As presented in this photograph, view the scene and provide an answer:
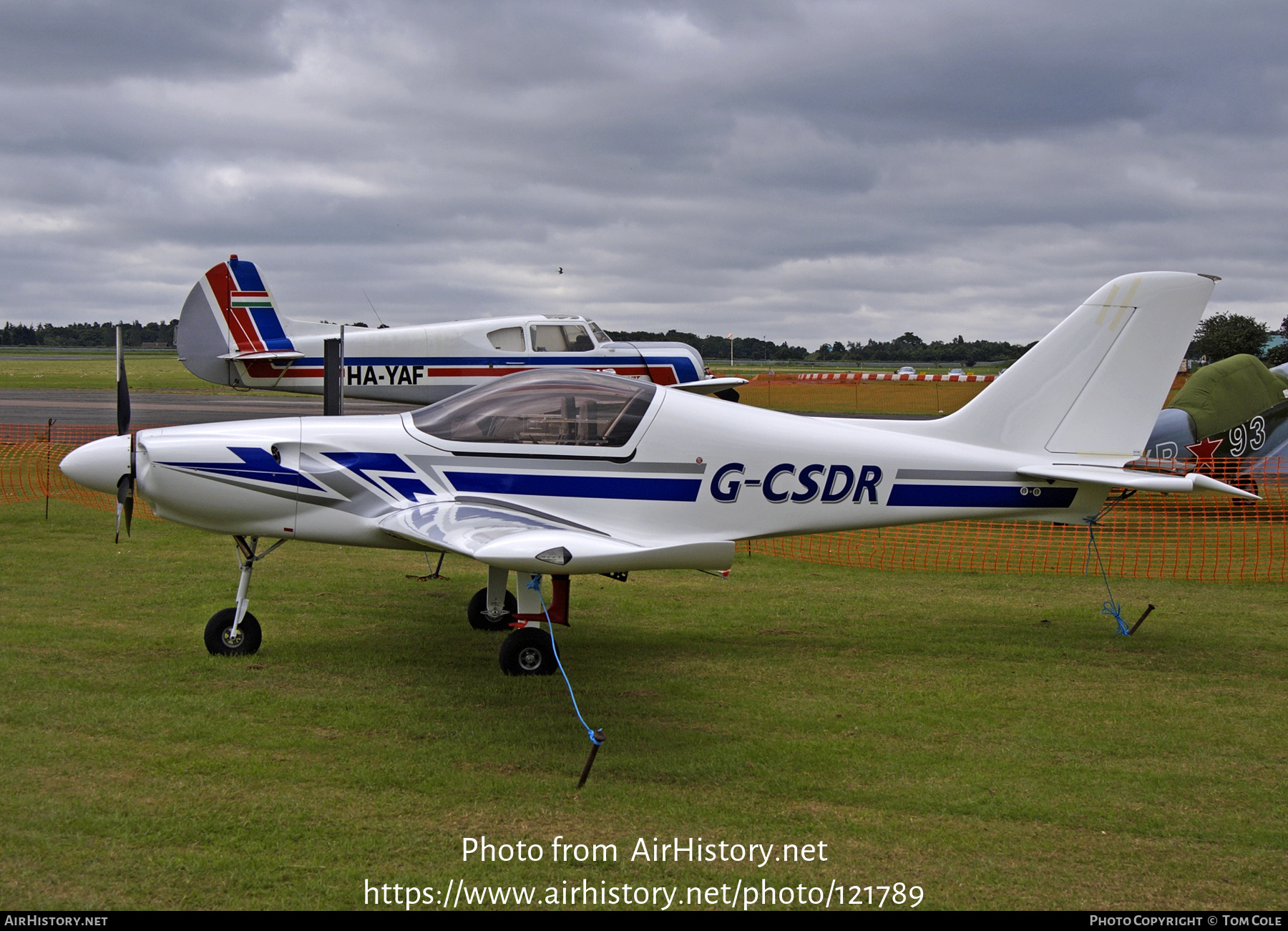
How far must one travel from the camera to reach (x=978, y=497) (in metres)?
7.23

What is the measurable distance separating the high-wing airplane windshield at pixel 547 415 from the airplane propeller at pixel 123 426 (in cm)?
195

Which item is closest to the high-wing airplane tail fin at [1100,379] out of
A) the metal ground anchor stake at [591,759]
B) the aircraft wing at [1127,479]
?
the aircraft wing at [1127,479]

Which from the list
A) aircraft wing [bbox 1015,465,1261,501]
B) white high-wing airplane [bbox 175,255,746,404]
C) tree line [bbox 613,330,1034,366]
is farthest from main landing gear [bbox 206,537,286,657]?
tree line [bbox 613,330,1034,366]

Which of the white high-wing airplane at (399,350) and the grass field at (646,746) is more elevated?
the white high-wing airplane at (399,350)

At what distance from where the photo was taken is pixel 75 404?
33.7 m

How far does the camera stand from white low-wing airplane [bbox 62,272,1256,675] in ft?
21.4

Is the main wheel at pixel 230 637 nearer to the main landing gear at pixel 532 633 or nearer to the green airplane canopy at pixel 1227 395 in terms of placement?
the main landing gear at pixel 532 633

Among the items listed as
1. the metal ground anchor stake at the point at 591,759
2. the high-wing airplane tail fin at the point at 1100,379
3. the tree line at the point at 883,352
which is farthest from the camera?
the tree line at the point at 883,352

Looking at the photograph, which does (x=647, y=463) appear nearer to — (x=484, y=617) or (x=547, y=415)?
(x=547, y=415)

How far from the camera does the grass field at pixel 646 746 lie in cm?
394

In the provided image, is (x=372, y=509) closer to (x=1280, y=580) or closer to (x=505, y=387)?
(x=505, y=387)

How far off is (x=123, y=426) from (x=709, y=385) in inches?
463

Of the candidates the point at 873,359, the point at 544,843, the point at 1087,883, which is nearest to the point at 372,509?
the point at 544,843

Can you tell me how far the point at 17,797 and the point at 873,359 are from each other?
105532 millimetres
